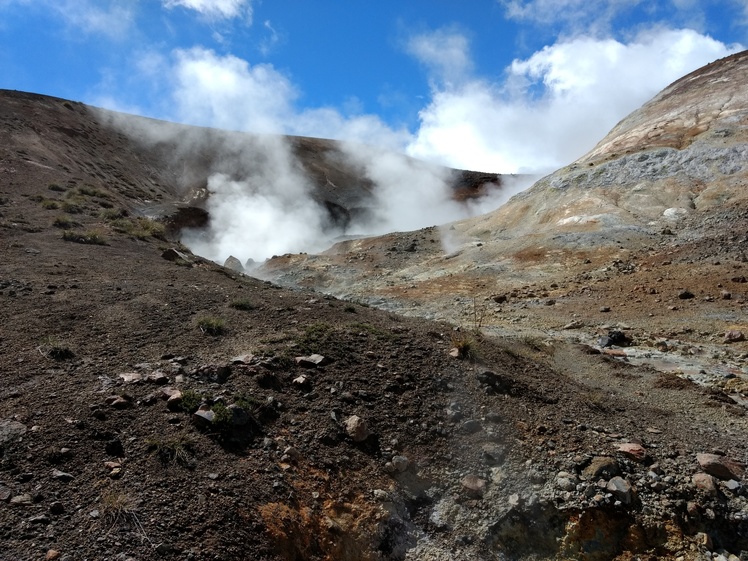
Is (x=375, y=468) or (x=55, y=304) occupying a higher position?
(x=55, y=304)

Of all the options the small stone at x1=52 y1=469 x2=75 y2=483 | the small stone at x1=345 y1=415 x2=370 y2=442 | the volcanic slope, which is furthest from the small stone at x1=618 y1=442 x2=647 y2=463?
the small stone at x1=52 y1=469 x2=75 y2=483

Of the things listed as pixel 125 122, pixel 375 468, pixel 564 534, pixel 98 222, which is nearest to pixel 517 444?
pixel 564 534

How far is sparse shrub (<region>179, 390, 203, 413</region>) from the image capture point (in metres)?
5.01

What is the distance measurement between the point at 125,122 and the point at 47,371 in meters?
44.6

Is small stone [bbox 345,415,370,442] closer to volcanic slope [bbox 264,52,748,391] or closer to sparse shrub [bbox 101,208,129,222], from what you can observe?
volcanic slope [bbox 264,52,748,391]

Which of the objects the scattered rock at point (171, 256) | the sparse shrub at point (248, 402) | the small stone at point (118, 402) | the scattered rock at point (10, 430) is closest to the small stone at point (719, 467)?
the sparse shrub at point (248, 402)

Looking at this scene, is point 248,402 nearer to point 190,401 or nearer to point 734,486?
point 190,401

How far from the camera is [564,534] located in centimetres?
465

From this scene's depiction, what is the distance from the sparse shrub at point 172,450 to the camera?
14.3ft

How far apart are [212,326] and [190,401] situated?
238 cm

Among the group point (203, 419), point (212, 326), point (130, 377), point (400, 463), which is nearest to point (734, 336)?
point (400, 463)

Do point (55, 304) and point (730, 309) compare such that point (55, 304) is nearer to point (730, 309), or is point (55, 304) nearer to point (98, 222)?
point (98, 222)

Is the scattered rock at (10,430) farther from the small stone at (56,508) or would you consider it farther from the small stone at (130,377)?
the small stone at (130,377)

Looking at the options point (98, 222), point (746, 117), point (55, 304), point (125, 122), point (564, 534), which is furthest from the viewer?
point (125, 122)
